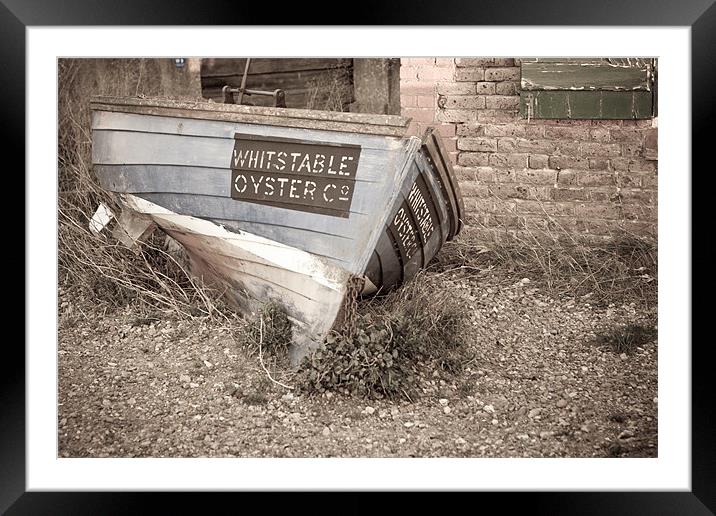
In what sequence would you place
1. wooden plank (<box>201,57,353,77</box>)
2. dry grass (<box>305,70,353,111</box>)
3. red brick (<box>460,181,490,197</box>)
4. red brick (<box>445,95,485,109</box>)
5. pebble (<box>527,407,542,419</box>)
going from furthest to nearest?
1. wooden plank (<box>201,57,353,77</box>)
2. dry grass (<box>305,70,353,111</box>)
3. red brick (<box>460,181,490,197</box>)
4. red brick (<box>445,95,485,109</box>)
5. pebble (<box>527,407,542,419</box>)

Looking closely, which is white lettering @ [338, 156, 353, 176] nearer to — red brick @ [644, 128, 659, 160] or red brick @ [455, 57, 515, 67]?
red brick @ [455, 57, 515, 67]

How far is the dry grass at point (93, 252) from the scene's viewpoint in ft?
11.3

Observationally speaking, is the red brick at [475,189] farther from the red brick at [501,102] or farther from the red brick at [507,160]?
the red brick at [501,102]

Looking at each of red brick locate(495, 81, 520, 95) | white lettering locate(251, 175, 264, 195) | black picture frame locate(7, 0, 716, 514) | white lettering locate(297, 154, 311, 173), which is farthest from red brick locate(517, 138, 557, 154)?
white lettering locate(251, 175, 264, 195)

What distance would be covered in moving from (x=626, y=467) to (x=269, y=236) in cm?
165

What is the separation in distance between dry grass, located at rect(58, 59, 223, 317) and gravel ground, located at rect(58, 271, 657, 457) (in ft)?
0.68

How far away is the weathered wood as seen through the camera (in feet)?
9.13

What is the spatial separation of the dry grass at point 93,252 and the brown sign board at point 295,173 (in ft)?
2.31

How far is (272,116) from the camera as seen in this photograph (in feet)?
9.54

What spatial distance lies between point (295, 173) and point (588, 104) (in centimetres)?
155
